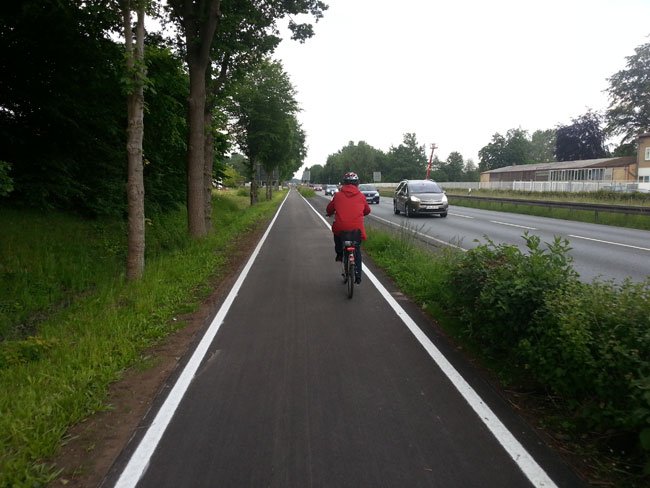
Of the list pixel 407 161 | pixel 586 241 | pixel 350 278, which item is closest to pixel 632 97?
pixel 407 161

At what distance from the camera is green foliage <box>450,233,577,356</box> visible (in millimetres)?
4391

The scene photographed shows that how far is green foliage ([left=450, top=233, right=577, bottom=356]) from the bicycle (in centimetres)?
246

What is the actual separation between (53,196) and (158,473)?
11171 mm

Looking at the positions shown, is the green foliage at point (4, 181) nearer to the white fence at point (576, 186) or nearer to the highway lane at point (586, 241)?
the highway lane at point (586, 241)

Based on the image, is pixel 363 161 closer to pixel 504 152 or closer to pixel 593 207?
pixel 504 152

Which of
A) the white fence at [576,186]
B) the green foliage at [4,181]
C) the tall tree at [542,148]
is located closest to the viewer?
the green foliage at [4,181]

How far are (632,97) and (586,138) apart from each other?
13.8 meters

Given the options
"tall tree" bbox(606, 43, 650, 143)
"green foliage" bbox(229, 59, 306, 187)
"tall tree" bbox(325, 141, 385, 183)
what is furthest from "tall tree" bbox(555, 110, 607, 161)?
"green foliage" bbox(229, 59, 306, 187)

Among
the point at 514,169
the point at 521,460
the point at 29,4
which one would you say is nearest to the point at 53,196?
the point at 29,4

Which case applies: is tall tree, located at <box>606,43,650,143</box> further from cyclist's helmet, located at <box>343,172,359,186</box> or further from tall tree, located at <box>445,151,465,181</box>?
cyclist's helmet, located at <box>343,172,359,186</box>

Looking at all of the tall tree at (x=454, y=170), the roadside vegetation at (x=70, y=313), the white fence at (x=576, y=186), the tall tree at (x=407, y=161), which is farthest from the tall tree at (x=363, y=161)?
the roadside vegetation at (x=70, y=313)

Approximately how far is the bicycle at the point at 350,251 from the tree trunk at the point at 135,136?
3718 millimetres

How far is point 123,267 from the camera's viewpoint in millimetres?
10820

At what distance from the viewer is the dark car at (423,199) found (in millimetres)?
23594
